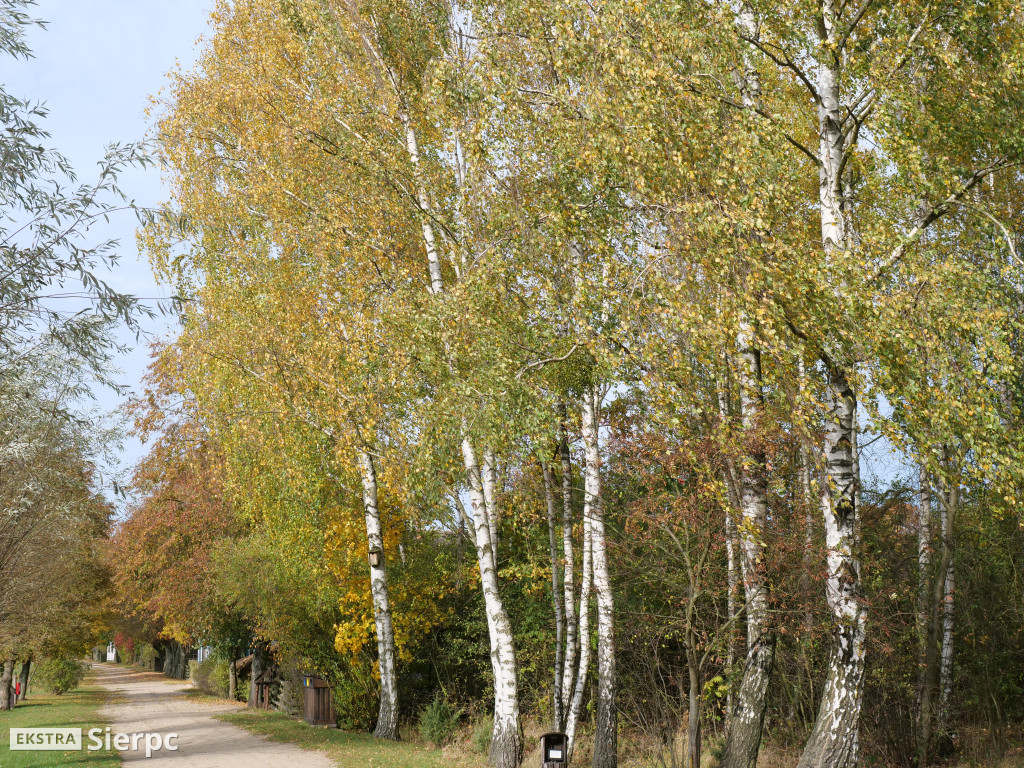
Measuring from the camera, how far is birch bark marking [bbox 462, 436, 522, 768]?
12094 mm

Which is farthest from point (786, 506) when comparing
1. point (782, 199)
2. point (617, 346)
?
point (782, 199)

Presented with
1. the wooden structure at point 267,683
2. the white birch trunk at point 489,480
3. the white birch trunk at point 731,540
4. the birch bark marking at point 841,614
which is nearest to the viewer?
the birch bark marking at point 841,614

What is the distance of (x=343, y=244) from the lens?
14312 mm

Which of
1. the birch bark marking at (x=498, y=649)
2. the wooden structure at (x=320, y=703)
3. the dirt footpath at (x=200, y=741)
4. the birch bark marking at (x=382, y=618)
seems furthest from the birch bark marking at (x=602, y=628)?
the wooden structure at (x=320, y=703)

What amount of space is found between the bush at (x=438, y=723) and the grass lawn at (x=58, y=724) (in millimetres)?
5506

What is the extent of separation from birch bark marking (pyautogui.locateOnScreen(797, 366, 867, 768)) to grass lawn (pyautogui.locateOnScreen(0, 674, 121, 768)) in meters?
10.9

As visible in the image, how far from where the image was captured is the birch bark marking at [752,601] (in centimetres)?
912

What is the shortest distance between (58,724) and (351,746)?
29.8 ft

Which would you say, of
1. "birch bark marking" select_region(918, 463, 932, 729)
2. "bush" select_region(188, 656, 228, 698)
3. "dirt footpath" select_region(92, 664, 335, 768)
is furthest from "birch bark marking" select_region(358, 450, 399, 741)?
"bush" select_region(188, 656, 228, 698)

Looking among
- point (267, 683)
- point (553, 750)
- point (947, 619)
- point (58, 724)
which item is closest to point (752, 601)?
point (553, 750)

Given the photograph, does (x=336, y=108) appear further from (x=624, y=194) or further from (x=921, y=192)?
(x=921, y=192)

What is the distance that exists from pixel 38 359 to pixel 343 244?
4.86 meters

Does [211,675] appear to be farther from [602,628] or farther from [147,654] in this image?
[147,654]

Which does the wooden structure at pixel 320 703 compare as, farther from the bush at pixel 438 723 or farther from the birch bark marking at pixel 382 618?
the bush at pixel 438 723
